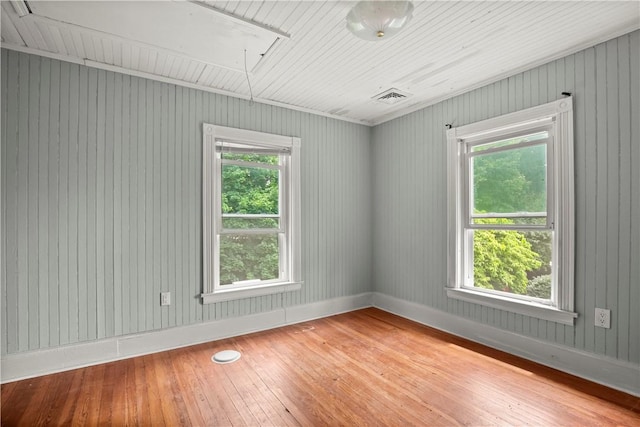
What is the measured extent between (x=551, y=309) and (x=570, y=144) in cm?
134

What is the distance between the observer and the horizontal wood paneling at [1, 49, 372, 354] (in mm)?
2471

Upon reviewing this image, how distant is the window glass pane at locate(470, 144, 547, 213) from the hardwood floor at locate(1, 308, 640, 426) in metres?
1.35

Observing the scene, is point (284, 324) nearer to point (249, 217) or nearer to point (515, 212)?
point (249, 217)

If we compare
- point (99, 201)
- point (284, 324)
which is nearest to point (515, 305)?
point (284, 324)

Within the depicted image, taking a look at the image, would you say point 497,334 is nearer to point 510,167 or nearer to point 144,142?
point 510,167

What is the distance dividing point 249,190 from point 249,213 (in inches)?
10.0

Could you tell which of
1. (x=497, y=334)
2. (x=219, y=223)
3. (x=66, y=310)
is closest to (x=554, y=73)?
(x=497, y=334)

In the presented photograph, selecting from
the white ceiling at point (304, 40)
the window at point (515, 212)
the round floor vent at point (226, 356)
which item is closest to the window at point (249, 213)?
the round floor vent at point (226, 356)

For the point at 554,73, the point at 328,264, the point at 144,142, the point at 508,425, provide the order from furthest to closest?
1. the point at 328,264
2. the point at 144,142
3. the point at 554,73
4. the point at 508,425

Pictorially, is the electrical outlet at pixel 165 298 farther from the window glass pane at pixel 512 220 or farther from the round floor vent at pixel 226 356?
the window glass pane at pixel 512 220

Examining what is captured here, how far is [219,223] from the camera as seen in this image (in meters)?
Result: 3.34

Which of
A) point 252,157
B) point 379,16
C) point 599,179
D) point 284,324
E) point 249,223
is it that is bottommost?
point 284,324

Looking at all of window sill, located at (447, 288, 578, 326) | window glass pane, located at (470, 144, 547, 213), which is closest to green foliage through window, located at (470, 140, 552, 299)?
window glass pane, located at (470, 144, 547, 213)

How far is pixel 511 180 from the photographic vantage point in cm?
299
